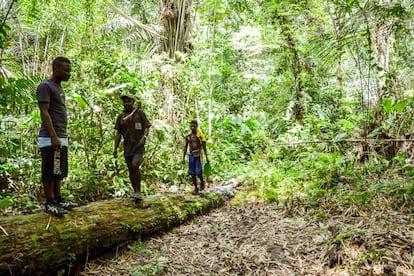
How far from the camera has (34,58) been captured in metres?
6.55

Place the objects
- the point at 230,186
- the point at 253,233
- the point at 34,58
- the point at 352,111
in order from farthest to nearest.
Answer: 1. the point at 352,111
2. the point at 230,186
3. the point at 34,58
4. the point at 253,233

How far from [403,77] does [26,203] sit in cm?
676

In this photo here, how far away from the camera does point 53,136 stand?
3.36 meters

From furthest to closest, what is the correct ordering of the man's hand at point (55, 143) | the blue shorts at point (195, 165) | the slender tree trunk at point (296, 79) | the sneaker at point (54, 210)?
the slender tree trunk at point (296, 79) → the blue shorts at point (195, 165) → the sneaker at point (54, 210) → the man's hand at point (55, 143)

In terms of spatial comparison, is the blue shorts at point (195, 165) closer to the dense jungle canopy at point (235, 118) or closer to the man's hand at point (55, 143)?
the dense jungle canopy at point (235, 118)

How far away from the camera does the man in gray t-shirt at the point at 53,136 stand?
11.1ft

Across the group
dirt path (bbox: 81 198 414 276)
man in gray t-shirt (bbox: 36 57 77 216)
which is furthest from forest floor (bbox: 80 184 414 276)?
man in gray t-shirt (bbox: 36 57 77 216)

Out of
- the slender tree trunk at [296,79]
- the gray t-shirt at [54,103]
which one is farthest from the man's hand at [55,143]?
the slender tree trunk at [296,79]

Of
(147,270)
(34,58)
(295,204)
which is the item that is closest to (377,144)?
(295,204)

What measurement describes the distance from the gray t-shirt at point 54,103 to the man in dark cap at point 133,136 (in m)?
1.17

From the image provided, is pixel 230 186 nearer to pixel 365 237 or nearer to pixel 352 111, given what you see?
pixel 365 237

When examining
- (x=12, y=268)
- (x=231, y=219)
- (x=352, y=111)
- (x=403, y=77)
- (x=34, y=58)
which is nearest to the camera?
(x=12, y=268)

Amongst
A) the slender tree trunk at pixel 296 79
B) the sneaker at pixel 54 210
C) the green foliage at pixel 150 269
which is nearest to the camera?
the green foliage at pixel 150 269

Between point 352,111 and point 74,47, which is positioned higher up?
point 74,47
